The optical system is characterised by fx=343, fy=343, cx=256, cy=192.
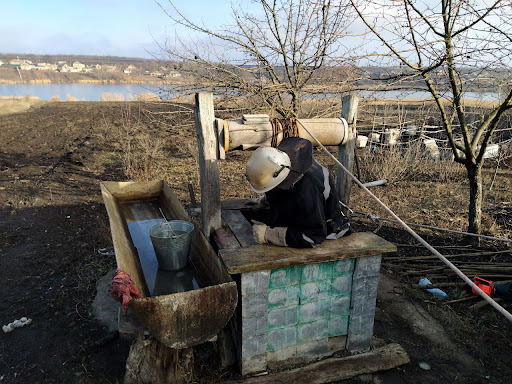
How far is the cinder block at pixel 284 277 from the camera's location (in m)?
2.63

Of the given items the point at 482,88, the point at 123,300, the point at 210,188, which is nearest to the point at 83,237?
the point at 210,188

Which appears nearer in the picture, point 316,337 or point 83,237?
point 316,337

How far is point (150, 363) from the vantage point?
2.52 m

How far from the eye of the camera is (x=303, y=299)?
278 cm

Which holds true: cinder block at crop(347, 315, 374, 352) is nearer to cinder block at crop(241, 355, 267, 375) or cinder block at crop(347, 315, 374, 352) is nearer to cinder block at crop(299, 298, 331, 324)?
cinder block at crop(299, 298, 331, 324)

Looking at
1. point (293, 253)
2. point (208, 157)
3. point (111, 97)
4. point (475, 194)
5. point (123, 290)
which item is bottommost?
point (475, 194)

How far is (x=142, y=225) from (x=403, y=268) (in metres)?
3.78

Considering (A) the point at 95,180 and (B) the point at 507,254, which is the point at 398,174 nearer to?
(B) the point at 507,254

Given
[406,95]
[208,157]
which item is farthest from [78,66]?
[208,157]

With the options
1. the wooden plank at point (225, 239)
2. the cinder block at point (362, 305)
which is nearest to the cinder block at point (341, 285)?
the cinder block at point (362, 305)

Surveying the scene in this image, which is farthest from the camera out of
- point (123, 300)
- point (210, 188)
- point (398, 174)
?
point (398, 174)

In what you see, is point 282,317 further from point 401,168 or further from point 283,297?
point 401,168

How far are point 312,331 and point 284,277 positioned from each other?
618mm

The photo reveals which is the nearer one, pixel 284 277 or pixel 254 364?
pixel 284 277
